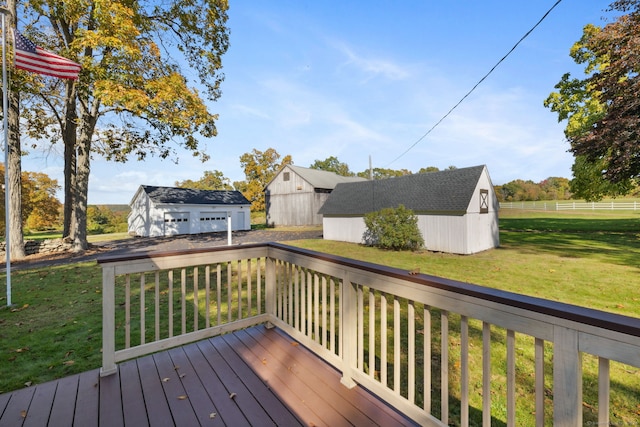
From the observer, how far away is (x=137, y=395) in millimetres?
2139

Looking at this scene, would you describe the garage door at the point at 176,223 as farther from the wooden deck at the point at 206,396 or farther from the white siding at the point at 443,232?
the wooden deck at the point at 206,396

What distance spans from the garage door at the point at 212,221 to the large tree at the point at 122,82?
8270 millimetres

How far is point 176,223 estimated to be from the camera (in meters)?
19.3

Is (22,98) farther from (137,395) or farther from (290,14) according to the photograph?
(137,395)

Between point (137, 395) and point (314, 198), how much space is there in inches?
851

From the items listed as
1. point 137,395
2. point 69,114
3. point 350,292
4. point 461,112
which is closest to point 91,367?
point 137,395

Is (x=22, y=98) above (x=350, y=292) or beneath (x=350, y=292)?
above

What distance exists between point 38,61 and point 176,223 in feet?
48.4

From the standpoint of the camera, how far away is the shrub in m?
11.8

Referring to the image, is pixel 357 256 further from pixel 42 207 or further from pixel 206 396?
pixel 42 207

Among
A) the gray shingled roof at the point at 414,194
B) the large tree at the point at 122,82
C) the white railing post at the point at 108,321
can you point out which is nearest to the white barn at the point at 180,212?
the large tree at the point at 122,82

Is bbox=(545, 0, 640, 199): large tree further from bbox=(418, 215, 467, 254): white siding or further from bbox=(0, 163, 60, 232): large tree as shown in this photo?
bbox=(0, 163, 60, 232): large tree

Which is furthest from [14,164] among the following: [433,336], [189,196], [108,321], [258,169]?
[258,169]

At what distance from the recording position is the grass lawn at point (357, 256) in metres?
3.08
